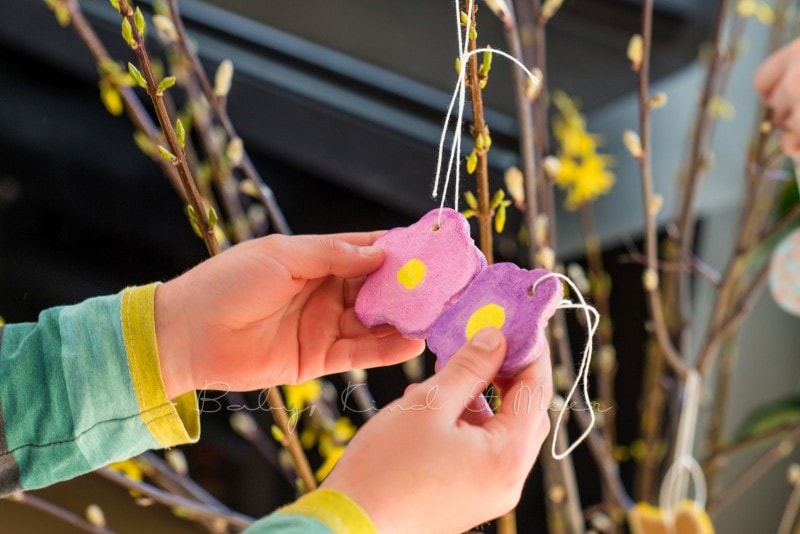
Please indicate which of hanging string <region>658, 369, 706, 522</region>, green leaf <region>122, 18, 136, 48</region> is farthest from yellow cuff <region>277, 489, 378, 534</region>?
hanging string <region>658, 369, 706, 522</region>

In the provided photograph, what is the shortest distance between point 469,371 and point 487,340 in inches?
0.7

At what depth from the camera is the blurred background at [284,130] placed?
0.76 meters

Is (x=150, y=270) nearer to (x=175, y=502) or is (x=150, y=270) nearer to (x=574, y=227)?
(x=175, y=502)

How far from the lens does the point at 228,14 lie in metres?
0.76

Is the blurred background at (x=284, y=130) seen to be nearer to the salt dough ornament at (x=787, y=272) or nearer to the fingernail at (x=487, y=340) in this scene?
the salt dough ornament at (x=787, y=272)

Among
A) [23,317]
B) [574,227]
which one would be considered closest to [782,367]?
[574,227]

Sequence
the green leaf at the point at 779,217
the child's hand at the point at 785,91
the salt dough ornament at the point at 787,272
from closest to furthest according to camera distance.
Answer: the child's hand at the point at 785,91 < the salt dough ornament at the point at 787,272 < the green leaf at the point at 779,217

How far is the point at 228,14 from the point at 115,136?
0.17 meters

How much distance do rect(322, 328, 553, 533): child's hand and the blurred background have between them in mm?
336

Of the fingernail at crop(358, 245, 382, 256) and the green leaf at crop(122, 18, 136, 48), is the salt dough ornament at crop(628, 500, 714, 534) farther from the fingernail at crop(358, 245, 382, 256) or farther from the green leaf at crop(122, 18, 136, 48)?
the green leaf at crop(122, 18, 136, 48)

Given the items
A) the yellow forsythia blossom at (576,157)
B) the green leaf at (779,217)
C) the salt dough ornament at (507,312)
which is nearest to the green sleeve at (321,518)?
the salt dough ornament at (507,312)

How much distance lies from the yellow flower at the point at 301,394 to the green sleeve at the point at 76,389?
0.20 m

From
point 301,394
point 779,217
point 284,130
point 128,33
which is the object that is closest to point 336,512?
point 128,33

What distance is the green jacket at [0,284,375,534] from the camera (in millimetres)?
519
